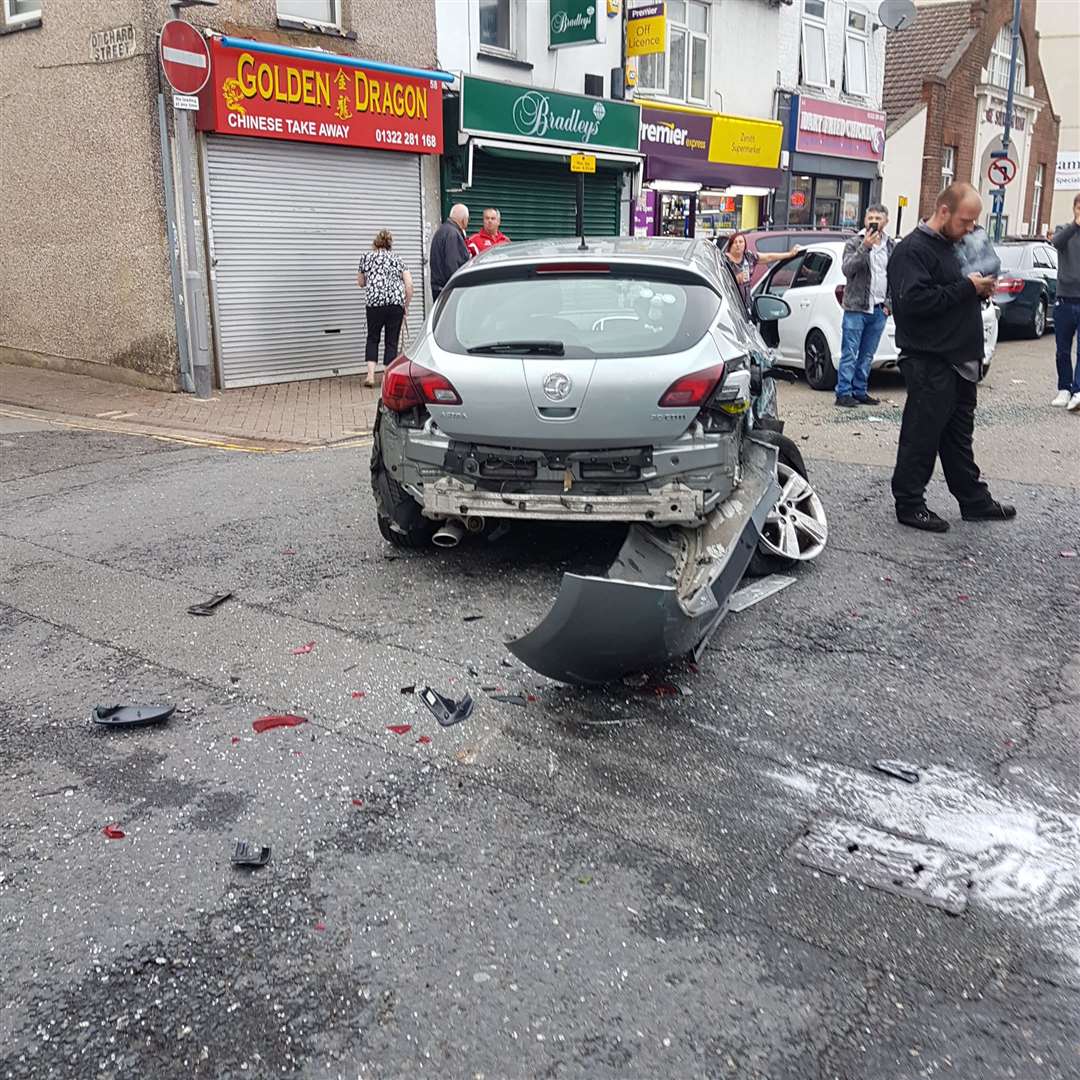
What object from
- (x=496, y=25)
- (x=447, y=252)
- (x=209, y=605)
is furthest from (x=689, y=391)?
(x=496, y=25)

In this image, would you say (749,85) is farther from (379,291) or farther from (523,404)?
(523,404)

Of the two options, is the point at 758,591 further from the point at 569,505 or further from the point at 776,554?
the point at 569,505

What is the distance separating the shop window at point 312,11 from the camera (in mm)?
13633

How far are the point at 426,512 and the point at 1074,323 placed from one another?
8.26 meters

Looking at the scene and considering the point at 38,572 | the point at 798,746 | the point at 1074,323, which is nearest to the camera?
the point at 798,746

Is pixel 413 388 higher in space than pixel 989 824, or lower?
higher

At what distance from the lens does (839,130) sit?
24891 mm

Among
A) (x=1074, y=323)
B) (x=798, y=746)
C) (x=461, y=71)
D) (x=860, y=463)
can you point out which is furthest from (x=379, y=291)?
(x=798, y=746)

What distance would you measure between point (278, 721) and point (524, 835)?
1.24 m

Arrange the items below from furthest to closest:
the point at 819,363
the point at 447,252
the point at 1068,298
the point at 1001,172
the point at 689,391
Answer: the point at 1001,172 < the point at 819,363 < the point at 447,252 < the point at 1068,298 < the point at 689,391

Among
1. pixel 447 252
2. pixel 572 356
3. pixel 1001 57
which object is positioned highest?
pixel 1001 57

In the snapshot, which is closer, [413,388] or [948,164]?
[413,388]

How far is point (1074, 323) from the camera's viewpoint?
36.7ft

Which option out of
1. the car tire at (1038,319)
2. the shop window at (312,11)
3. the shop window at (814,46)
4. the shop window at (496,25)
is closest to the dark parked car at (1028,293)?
the car tire at (1038,319)
